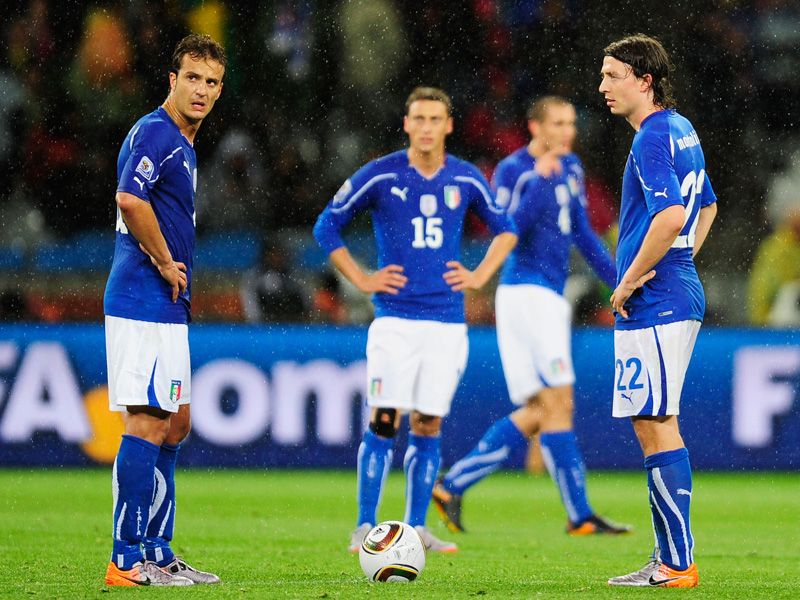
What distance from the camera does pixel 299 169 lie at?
11.9 m

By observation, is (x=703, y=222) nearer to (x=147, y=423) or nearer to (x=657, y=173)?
(x=657, y=173)

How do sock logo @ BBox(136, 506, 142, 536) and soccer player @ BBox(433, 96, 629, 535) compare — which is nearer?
sock logo @ BBox(136, 506, 142, 536)

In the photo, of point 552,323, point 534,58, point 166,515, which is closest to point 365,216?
point 534,58

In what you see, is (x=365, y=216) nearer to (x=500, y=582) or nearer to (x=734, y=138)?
(x=734, y=138)

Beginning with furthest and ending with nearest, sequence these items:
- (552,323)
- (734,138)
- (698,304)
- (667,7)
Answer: (667,7), (734,138), (552,323), (698,304)

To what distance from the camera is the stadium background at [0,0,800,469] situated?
10016 millimetres

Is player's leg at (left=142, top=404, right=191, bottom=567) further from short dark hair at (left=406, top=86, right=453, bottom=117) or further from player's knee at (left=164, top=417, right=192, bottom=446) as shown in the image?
short dark hair at (left=406, top=86, right=453, bottom=117)

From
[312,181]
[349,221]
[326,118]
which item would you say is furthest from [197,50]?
[326,118]

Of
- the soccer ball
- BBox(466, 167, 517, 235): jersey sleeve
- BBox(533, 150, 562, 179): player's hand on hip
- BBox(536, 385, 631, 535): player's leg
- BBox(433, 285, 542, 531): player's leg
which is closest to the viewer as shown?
the soccer ball

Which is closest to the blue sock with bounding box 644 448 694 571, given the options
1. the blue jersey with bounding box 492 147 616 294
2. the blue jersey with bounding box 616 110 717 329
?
the blue jersey with bounding box 616 110 717 329

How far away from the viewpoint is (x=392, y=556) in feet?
16.6

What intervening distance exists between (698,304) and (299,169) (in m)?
7.35

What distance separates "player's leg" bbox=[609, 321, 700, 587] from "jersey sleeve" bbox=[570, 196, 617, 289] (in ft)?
8.70

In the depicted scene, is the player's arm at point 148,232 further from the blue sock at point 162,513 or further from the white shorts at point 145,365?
the blue sock at point 162,513
